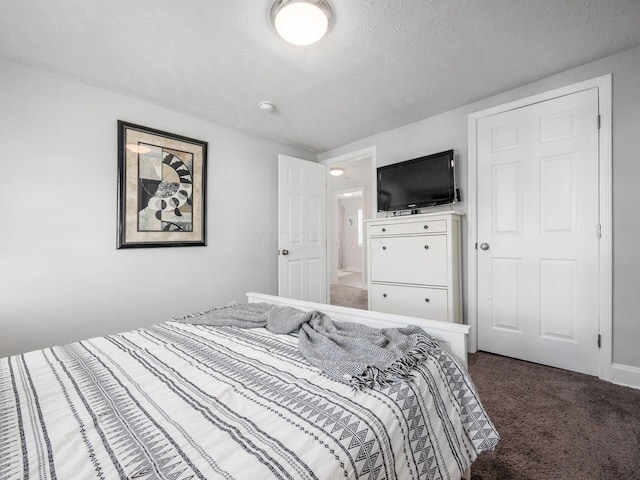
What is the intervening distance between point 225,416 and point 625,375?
2.67m

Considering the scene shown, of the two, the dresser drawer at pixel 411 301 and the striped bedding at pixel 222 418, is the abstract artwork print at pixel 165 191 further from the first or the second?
the dresser drawer at pixel 411 301

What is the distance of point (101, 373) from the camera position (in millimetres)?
1007

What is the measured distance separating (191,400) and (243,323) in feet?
2.34

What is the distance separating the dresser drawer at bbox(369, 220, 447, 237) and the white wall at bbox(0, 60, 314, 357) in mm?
1673

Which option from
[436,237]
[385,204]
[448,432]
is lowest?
[448,432]

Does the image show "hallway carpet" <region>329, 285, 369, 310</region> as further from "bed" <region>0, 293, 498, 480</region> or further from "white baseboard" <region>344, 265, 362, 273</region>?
"bed" <region>0, 293, 498, 480</region>

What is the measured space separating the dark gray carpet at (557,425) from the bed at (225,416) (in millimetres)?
482

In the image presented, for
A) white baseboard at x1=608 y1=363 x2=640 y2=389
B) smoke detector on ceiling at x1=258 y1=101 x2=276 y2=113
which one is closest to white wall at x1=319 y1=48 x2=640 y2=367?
white baseboard at x1=608 y1=363 x2=640 y2=389

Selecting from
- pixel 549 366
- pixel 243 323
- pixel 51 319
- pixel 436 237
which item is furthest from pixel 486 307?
pixel 51 319

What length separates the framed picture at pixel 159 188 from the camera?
2463mm

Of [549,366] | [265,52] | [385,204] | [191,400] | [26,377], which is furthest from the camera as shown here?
[385,204]

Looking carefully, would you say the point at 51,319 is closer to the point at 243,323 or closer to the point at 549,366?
the point at 243,323

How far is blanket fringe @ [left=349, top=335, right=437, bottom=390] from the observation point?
880mm

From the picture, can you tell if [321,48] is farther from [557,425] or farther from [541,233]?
[557,425]
